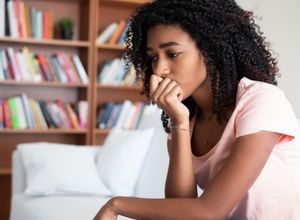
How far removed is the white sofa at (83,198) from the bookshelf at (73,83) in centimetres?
100

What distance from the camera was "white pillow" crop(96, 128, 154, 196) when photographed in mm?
2398

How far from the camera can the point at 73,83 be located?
→ 343cm

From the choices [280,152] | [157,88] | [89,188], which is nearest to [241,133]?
[280,152]

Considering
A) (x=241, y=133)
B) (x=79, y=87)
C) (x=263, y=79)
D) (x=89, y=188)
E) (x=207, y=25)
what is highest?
(x=207, y=25)

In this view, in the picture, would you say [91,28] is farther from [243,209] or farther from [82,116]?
[243,209]

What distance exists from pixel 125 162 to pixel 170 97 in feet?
4.54

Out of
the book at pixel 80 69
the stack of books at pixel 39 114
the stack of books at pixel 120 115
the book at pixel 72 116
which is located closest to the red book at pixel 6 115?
the stack of books at pixel 39 114

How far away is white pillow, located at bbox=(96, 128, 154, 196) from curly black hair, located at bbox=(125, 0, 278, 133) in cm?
131

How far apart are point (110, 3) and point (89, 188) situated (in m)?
1.73

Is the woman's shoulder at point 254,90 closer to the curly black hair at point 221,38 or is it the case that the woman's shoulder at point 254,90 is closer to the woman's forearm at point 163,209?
the curly black hair at point 221,38

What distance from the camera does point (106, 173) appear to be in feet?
8.11

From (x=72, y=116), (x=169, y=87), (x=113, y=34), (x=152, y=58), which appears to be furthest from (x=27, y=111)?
(x=169, y=87)

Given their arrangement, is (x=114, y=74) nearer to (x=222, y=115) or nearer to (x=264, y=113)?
(x=222, y=115)

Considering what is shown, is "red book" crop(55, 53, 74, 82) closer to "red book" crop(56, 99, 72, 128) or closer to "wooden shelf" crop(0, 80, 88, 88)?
"wooden shelf" crop(0, 80, 88, 88)
